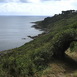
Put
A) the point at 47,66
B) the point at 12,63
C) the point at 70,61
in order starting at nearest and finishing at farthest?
the point at 12,63 < the point at 47,66 < the point at 70,61

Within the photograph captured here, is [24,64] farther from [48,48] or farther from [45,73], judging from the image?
[48,48]

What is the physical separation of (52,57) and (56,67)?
7.13 ft

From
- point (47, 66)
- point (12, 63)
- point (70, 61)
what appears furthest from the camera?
point (70, 61)

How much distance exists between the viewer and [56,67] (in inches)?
819

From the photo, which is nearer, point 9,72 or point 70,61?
point 9,72

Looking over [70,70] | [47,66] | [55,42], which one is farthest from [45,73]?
[55,42]

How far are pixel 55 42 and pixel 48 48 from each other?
4.61ft

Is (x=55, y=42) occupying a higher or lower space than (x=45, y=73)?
higher

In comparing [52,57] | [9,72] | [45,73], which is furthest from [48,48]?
[9,72]

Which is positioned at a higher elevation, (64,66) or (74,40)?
(74,40)

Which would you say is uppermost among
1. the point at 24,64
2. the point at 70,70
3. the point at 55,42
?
the point at 55,42

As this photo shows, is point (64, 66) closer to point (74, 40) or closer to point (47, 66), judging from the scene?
point (47, 66)

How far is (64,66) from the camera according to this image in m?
21.6

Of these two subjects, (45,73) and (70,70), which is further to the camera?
(70,70)
